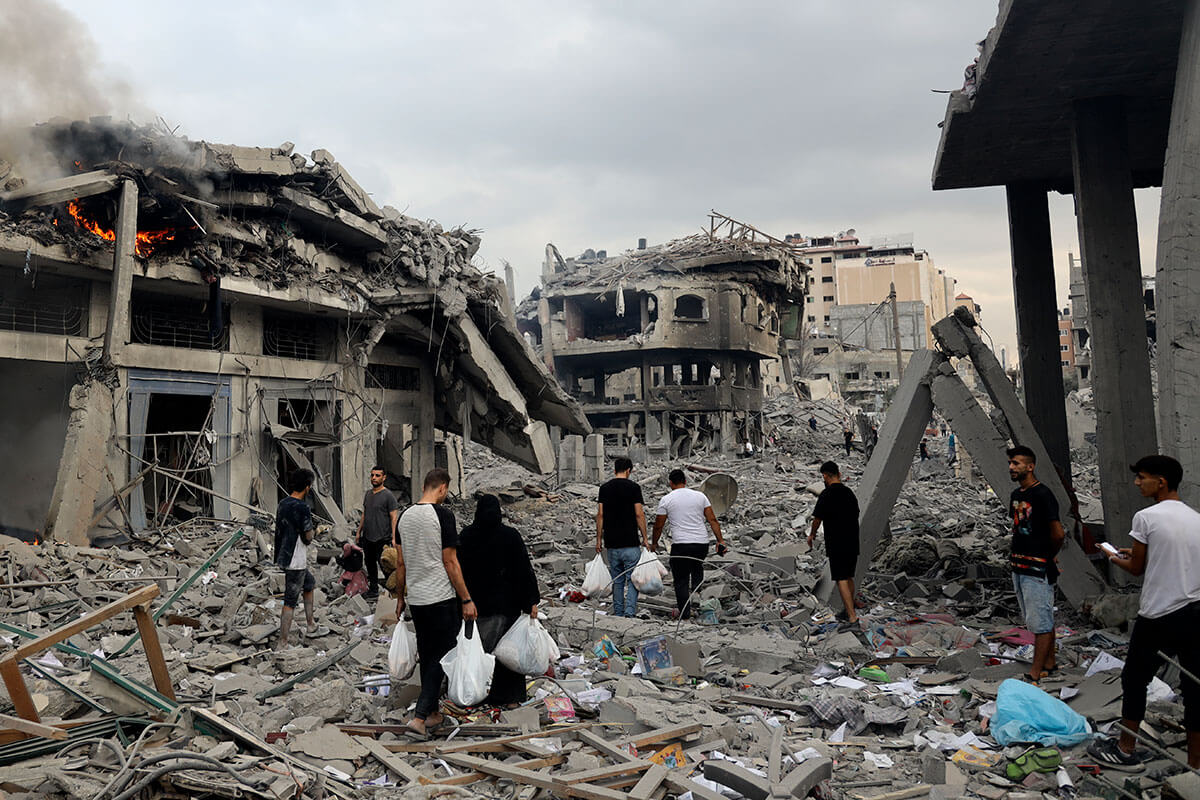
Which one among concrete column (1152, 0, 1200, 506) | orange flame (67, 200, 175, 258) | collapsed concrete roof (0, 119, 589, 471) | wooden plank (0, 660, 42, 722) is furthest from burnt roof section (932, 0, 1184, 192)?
orange flame (67, 200, 175, 258)

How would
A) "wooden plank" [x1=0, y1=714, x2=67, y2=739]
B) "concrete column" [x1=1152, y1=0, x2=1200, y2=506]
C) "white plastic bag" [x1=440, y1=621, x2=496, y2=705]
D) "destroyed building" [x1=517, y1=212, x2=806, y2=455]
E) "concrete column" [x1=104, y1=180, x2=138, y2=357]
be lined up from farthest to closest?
"destroyed building" [x1=517, y1=212, x2=806, y2=455]
"concrete column" [x1=104, y1=180, x2=138, y2=357]
"concrete column" [x1=1152, y1=0, x2=1200, y2=506]
"white plastic bag" [x1=440, y1=621, x2=496, y2=705]
"wooden plank" [x1=0, y1=714, x2=67, y2=739]

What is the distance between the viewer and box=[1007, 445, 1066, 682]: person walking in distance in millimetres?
5848

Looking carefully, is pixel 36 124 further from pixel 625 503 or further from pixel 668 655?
pixel 668 655

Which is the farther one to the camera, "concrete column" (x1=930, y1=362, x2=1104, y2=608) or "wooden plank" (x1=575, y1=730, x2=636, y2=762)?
"concrete column" (x1=930, y1=362, x2=1104, y2=608)

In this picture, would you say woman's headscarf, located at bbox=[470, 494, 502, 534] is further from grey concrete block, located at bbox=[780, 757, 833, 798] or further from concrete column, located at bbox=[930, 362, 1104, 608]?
concrete column, located at bbox=[930, 362, 1104, 608]

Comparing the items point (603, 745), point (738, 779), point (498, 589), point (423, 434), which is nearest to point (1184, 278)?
point (738, 779)

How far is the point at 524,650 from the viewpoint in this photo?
545 cm

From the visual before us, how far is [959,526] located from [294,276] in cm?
1220

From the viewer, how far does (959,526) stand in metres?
13.1

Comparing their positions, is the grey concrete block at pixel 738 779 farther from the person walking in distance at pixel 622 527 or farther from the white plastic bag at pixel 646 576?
the person walking in distance at pixel 622 527

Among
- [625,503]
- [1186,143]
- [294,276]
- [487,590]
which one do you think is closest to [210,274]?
[294,276]

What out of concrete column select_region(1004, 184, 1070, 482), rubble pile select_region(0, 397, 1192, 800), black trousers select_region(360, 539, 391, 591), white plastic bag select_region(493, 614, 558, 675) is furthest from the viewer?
concrete column select_region(1004, 184, 1070, 482)

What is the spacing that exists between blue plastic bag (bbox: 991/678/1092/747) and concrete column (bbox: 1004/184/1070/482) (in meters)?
7.70

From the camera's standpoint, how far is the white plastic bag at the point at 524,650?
544 centimetres
